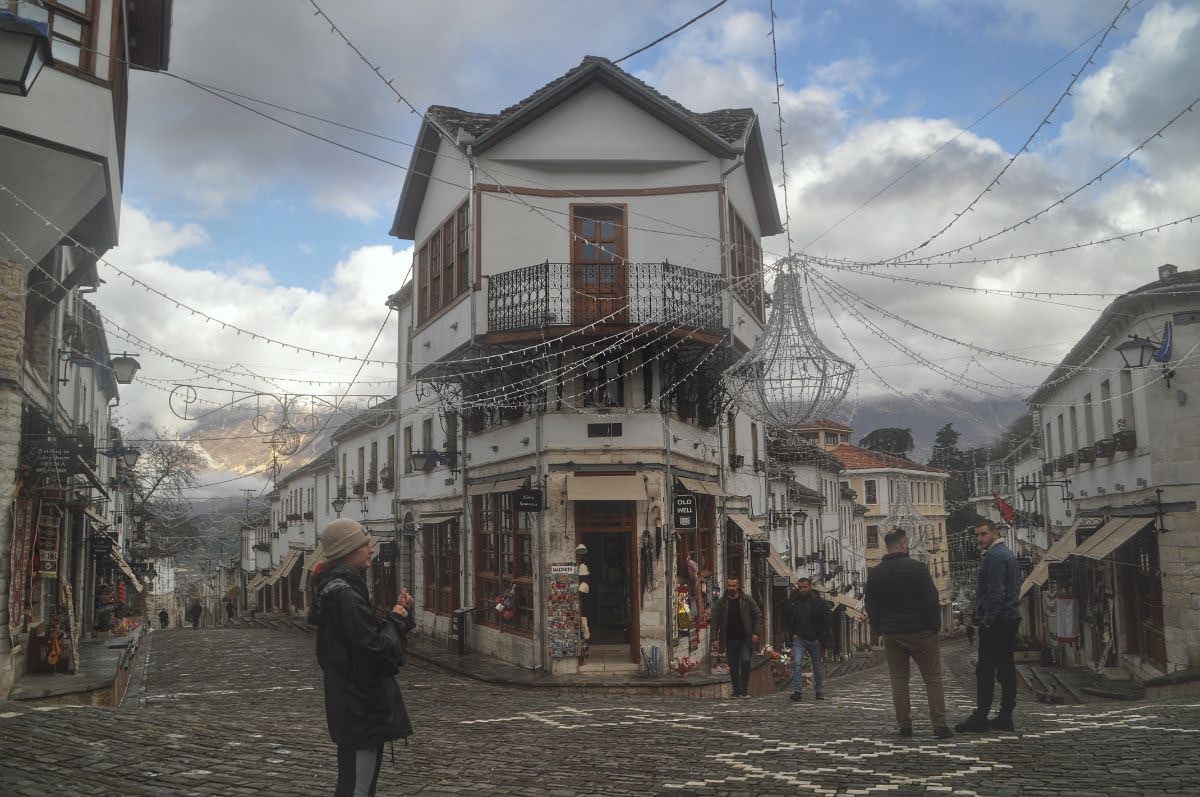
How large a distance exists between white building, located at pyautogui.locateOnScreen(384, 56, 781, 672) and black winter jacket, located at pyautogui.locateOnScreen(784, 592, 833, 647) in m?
3.95

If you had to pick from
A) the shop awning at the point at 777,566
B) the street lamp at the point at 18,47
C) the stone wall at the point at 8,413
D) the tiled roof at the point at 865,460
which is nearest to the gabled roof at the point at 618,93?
the stone wall at the point at 8,413

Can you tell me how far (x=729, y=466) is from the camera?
2256 centimetres

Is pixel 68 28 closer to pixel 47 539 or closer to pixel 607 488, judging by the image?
pixel 47 539

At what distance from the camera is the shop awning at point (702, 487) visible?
698 inches

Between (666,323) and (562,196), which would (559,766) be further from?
(562,196)

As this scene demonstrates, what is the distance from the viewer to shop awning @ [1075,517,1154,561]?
18.1 m

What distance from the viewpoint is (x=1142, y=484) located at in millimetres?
18969

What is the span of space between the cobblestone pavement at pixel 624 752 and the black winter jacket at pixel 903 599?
97 cm

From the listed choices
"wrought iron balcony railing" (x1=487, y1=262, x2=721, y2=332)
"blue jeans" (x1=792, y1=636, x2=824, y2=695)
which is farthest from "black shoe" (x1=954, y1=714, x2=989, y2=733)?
"wrought iron balcony railing" (x1=487, y1=262, x2=721, y2=332)

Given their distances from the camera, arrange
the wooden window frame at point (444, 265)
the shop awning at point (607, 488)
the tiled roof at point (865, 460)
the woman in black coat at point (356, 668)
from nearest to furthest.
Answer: the woman in black coat at point (356, 668)
the shop awning at point (607, 488)
the wooden window frame at point (444, 265)
the tiled roof at point (865, 460)

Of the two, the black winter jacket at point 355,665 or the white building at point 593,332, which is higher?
the white building at point 593,332

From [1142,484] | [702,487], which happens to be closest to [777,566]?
[702,487]

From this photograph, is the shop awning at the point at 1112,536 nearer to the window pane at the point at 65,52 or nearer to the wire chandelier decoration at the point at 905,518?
the window pane at the point at 65,52

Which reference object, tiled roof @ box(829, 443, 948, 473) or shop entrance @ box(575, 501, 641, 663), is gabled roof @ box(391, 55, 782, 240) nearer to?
shop entrance @ box(575, 501, 641, 663)
